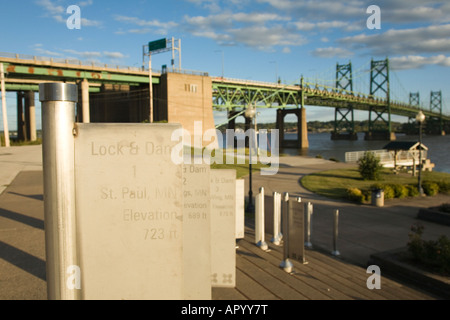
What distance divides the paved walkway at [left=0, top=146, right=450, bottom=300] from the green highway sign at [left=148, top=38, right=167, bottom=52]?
56146 mm

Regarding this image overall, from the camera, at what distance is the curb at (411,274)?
23.0ft

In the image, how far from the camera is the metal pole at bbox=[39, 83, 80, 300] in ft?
11.1

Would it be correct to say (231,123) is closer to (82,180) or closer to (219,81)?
(219,81)

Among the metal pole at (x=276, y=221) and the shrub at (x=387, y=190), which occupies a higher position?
the metal pole at (x=276, y=221)

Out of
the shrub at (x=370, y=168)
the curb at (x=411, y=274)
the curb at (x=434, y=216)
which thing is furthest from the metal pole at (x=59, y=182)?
the shrub at (x=370, y=168)

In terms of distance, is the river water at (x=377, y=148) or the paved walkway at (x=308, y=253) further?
the river water at (x=377, y=148)

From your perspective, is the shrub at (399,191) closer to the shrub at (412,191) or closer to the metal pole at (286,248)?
the shrub at (412,191)

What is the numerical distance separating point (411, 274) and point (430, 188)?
579 inches

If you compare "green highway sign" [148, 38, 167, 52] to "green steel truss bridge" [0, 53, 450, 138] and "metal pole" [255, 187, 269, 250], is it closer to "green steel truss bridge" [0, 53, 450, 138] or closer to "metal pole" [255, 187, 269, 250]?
"green steel truss bridge" [0, 53, 450, 138]

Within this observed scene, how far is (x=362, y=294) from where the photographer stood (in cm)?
584

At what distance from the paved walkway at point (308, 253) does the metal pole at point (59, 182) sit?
226 centimetres

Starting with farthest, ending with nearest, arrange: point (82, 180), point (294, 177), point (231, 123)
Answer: point (231, 123)
point (294, 177)
point (82, 180)
